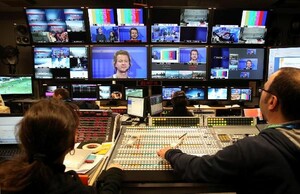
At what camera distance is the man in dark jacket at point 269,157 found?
41.4 inches

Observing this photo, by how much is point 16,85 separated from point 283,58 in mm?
4486

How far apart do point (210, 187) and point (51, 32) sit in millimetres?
4305

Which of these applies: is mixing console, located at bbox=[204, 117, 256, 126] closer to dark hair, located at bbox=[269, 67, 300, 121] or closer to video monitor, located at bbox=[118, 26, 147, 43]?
dark hair, located at bbox=[269, 67, 300, 121]

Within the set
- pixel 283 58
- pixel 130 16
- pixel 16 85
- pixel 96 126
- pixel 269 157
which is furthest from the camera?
pixel 16 85

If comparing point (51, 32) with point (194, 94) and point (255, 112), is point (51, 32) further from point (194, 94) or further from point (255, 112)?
point (255, 112)

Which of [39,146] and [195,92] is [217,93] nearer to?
[195,92]

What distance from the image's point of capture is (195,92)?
4.91 m

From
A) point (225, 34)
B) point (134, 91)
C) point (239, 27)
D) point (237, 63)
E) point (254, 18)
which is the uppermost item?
point (254, 18)

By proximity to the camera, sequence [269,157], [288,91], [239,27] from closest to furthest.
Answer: [269,157] → [288,91] → [239,27]

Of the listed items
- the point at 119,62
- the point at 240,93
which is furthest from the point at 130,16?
the point at 240,93

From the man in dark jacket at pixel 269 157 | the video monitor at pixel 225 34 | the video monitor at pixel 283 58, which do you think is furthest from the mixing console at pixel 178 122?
the video monitor at pixel 225 34

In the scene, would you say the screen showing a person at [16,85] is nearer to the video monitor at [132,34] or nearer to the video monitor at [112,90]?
the video monitor at [112,90]

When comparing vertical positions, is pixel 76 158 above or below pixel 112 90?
below

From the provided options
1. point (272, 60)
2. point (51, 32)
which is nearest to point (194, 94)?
point (272, 60)
